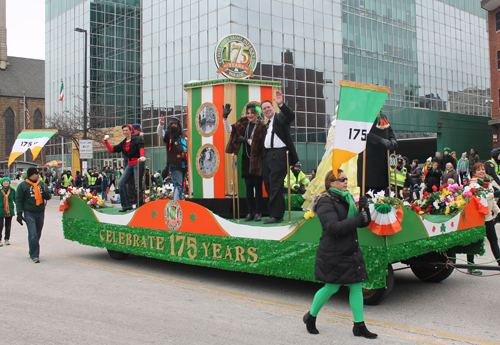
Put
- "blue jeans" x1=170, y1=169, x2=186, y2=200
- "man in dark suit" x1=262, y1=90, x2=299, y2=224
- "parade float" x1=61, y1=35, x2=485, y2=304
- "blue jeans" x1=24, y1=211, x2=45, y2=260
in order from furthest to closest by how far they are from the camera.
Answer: "blue jeans" x1=24, y1=211, x2=45, y2=260 → "blue jeans" x1=170, y1=169, x2=186, y2=200 → "man in dark suit" x1=262, y1=90, x2=299, y2=224 → "parade float" x1=61, y1=35, x2=485, y2=304

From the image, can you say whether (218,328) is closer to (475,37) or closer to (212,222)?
(212,222)

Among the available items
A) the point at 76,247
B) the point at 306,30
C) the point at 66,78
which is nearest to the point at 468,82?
the point at 306,30

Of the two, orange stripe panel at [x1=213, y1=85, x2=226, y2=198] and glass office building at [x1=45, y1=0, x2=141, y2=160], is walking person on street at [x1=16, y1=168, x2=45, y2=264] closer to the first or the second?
orange stripe panel at [x1=213, y1=85, x2=226, y2=198]

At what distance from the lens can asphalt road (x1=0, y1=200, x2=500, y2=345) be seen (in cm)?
480

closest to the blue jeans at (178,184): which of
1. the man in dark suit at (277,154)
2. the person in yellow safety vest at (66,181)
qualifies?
the man in dark suit at (277,154)

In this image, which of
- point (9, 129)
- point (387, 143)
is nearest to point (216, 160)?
point (387, 143)

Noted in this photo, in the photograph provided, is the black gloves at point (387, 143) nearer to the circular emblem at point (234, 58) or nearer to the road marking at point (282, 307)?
the road marking at point (282, 307)

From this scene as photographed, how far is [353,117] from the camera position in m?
5.58

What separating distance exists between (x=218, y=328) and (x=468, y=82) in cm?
5775

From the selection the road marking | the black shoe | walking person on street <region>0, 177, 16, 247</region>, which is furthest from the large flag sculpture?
the black shoe

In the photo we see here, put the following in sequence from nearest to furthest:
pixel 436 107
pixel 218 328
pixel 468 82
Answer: pixel 218 328 → pixel 436 107 → pixel 468 82

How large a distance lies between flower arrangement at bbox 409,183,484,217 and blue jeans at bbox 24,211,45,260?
7.00 metres

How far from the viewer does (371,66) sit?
44.3 meters

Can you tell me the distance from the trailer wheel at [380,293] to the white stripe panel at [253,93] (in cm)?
408
